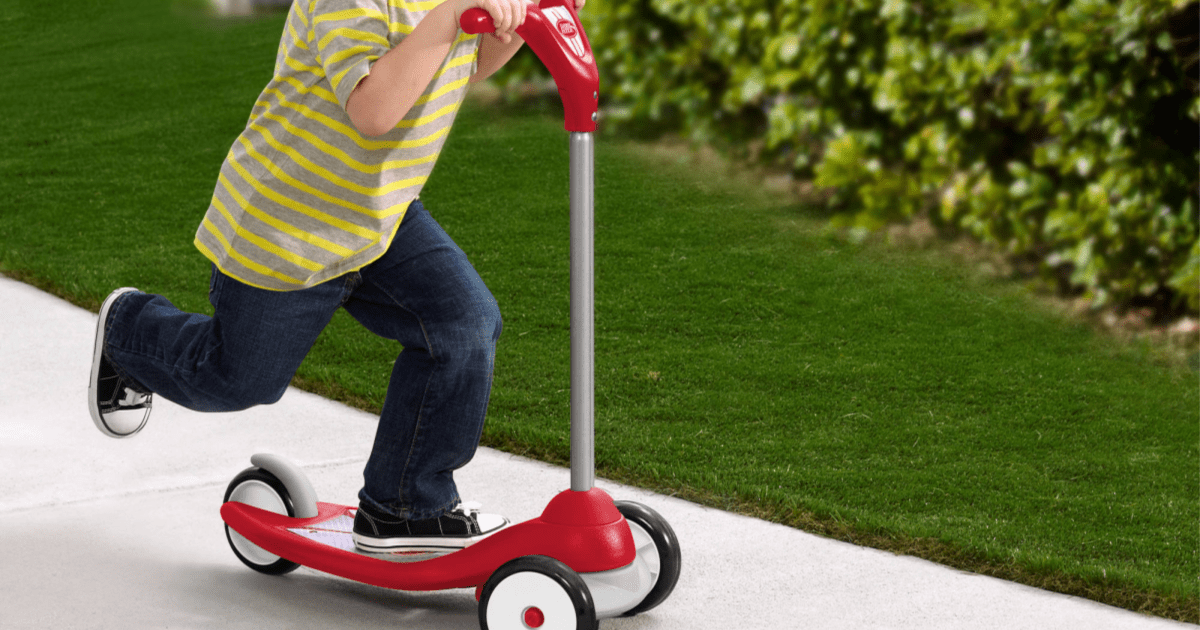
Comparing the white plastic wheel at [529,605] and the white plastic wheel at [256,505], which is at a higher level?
the white plastic wheel at [529,605]

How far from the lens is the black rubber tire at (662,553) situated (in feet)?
9.32

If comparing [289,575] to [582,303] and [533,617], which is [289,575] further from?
[582,303]

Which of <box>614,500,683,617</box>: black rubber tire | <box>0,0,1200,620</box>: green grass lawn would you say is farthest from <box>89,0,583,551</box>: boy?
<box>0,0,1200,620</box>: green grass lawn

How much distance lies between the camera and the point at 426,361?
2.86 m

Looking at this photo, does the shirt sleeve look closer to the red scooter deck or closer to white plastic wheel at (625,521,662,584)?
the red scooter deck

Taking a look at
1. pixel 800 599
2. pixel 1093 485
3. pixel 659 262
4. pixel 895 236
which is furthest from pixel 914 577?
pixel 659 262

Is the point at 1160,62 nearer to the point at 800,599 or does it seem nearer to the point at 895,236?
the point at 895,236

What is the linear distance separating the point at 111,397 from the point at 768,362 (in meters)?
2.49

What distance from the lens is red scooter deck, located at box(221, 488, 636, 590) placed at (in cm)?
267


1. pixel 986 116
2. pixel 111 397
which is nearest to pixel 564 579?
pixel 111 397

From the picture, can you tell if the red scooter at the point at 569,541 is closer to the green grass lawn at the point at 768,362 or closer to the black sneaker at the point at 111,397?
the green grass lawn at the point at 768,362

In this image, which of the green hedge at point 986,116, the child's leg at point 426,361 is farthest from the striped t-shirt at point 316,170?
the green hedge at point 986,116

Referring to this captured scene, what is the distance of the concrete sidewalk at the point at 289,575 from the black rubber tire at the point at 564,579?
0.31m

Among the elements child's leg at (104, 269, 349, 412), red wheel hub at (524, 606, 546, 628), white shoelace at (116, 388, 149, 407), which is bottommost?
white shoelace at (116, 388, 149, 407)
